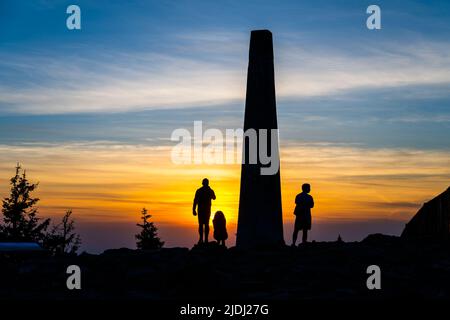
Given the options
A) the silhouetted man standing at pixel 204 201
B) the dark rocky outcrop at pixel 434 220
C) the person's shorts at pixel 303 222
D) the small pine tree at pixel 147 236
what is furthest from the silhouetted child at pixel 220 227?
the small pine tree at pixel 147 236

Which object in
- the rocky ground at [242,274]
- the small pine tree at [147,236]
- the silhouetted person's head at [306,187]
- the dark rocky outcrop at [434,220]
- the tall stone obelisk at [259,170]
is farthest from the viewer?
the small pine tree at [147,236]

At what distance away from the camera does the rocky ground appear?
17.0 m

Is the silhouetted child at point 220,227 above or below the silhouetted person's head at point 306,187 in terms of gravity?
below

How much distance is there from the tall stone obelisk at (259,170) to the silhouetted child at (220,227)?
162 centimetres

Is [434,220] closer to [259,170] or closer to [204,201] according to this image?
[259,170]

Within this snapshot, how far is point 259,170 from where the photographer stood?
25188mm

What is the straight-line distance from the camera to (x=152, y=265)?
1988cm

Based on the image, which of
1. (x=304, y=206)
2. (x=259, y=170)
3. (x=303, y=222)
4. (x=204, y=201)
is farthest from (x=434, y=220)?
(x=204, y=201)

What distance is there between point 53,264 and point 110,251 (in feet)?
10.5

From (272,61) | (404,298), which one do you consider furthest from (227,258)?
(272,61)

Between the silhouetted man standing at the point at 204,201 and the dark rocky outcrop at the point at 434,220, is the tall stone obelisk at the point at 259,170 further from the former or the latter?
the dark rocky outcrop at the point at 434,220

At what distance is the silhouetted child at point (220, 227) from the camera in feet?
78.0

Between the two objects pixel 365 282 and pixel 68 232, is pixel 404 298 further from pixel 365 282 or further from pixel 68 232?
pixel 68 232

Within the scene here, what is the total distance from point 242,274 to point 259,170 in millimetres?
6940
